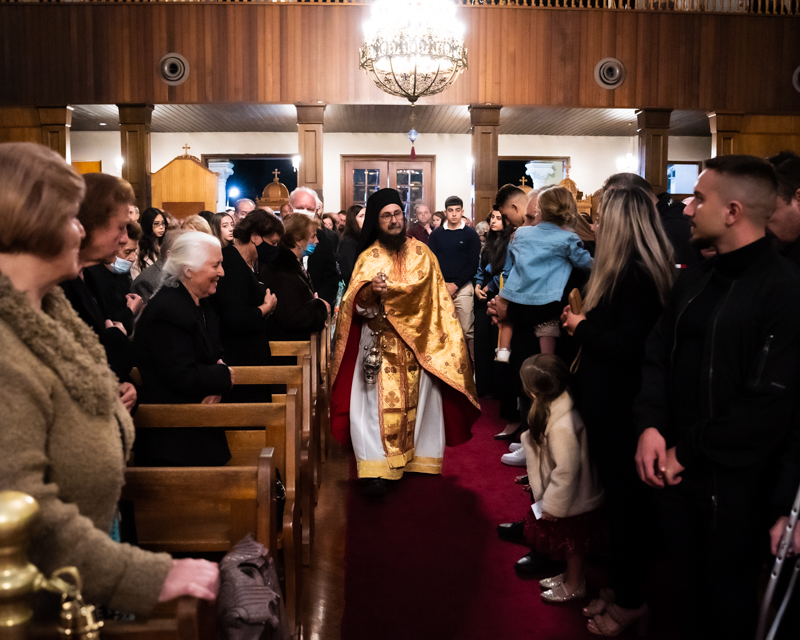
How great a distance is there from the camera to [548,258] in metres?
4.05

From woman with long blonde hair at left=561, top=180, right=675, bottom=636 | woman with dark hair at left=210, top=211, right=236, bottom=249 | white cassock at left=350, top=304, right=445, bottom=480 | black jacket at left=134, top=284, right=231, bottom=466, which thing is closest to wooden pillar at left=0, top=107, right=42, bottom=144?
woman with dark hair at left=210, top=211, right=236, bottom=249

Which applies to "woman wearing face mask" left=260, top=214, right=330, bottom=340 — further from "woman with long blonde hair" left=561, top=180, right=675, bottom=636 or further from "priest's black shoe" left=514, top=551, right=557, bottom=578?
"woman with long blonde hair" left=561, top=180, right=675, bottom=636

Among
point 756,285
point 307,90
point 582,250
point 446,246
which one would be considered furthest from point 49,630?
point 307,90

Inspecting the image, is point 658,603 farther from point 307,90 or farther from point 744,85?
point 744,85

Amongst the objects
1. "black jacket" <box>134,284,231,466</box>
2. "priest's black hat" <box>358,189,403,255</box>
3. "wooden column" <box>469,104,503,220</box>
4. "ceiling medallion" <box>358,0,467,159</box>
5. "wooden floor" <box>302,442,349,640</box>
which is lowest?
Result: "wooden floor" <box>302,442,349,640</box>

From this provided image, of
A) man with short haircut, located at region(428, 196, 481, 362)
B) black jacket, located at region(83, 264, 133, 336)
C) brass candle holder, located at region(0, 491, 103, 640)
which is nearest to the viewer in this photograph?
brass candle holder, located at region(0, 491, 103, 640)

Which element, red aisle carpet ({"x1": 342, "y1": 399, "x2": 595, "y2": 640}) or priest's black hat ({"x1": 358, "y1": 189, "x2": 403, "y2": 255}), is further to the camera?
priest's black hat ({"x1": 358, "y1": 189, "x2": 403, "y2": 255})

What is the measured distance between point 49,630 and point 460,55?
7879 mm

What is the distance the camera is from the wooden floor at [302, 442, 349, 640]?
2.85 metres

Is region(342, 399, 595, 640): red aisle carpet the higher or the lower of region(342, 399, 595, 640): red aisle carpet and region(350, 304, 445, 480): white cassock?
the lower

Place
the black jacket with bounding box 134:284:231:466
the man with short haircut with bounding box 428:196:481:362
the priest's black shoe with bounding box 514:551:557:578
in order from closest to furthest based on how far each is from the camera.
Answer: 1. the black jacket with bounding box 134:284:231:466
2. the priest's black shoe with bounding box 514:551:557:578
3. the man with short haircut with bounding box 428:196:481:362

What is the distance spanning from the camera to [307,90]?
10.9 metres

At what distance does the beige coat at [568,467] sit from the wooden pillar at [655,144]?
9.23 meters

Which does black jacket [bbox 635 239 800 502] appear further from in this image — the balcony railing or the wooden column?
the balcony railing
